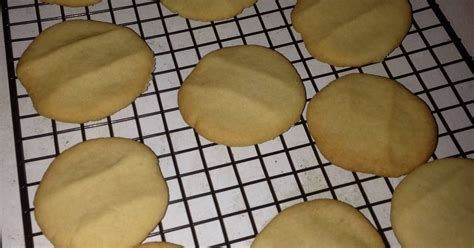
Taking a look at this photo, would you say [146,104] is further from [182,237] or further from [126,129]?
[182,237]

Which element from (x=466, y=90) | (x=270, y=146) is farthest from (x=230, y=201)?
(x=466, y=90)

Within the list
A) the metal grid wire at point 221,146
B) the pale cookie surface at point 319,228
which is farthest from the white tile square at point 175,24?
the pale cookie surface at point 319,228

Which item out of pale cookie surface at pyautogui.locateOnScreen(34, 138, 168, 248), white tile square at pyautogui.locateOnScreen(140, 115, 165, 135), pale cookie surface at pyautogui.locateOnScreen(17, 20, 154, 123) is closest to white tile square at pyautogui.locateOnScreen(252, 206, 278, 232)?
pale cookie surface at pyautogui.locateOnScreen(34, 138, 168, 248)

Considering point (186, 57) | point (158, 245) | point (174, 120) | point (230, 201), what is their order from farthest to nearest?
1. point (186, 57)
2. point (174, 120)
3. point (230, 201)
4. point (158, 245)

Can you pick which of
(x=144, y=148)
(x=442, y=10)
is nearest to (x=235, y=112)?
(x=144, y=148)

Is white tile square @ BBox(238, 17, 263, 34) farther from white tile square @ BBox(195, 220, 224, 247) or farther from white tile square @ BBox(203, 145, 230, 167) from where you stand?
white tile square @ BBox(195, 220, 224, 247)

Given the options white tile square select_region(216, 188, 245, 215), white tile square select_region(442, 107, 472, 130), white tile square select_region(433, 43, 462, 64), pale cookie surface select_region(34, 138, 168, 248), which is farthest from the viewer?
white tile square select_region(433, 43, 462, 64)
